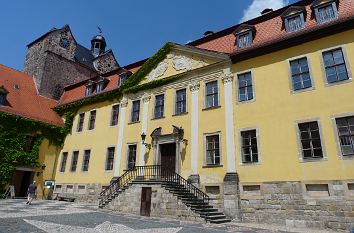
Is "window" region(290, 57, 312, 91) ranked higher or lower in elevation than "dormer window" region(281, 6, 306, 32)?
lower

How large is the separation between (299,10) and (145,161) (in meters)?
13.0

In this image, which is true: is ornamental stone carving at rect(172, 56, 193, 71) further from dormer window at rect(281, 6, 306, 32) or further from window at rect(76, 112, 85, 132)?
window at rect(76, 112, 85, 132)

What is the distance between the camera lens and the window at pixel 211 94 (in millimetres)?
16828

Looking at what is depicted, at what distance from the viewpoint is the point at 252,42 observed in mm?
16359

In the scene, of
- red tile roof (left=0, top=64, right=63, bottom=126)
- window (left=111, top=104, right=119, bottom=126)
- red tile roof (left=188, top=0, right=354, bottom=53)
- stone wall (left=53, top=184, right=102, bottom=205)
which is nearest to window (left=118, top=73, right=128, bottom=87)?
window (left=111, top=104, right=119, bottom=126)

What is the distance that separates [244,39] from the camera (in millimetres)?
16812

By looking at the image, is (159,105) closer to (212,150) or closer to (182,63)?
(182,63)

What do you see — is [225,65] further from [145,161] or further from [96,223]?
[96,223]

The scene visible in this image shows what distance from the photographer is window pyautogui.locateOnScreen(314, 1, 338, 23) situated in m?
13.9

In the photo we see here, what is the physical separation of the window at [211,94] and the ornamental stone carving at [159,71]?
13.2 feet

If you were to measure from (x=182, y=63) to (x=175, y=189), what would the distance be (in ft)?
28.7

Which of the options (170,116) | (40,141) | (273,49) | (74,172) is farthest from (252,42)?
(40,141)

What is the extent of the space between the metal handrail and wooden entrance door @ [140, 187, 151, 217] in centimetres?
89

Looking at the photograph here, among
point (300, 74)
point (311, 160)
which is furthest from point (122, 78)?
point (311, 160)
